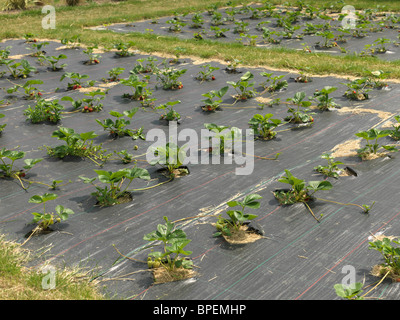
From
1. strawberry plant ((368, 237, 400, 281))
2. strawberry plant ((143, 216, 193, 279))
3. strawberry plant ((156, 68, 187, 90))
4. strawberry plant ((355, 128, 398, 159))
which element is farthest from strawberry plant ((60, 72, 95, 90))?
strawberry plant ((368, 237, 400, 281))

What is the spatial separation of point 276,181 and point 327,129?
1.29 meters

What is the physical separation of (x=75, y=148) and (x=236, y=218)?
1.90 metres

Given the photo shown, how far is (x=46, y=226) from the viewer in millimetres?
3215

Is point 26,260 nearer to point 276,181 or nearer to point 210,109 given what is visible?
point 276,181

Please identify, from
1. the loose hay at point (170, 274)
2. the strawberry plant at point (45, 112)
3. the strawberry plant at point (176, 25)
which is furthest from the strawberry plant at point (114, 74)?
the strawberry plant at point (176, 25)

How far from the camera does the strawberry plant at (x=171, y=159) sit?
386 centimetres

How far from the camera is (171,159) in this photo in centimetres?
387

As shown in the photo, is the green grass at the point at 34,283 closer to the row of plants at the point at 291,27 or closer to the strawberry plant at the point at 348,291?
the strawberry plant at the point at 348,291

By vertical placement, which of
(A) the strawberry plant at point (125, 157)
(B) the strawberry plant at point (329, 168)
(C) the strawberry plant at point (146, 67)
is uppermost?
(C) the strawberry plant at point (146, 67)

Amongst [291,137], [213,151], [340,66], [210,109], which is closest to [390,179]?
[291,137]

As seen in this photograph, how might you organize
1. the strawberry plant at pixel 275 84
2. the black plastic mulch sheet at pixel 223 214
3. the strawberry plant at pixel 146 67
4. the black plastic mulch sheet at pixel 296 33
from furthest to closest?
1. the black plastic mulch sheet at pixel 296 33
2. the strawberry plant at pixel 146 67
3. the strawberry plant at pixel 275 84
4. the black plastic mulch sheet at pixel 223 214

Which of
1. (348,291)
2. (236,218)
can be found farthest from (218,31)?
(348,291)

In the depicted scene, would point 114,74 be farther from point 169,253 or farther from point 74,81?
point 169,253

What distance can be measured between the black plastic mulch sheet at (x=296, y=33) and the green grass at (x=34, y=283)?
6588mm
